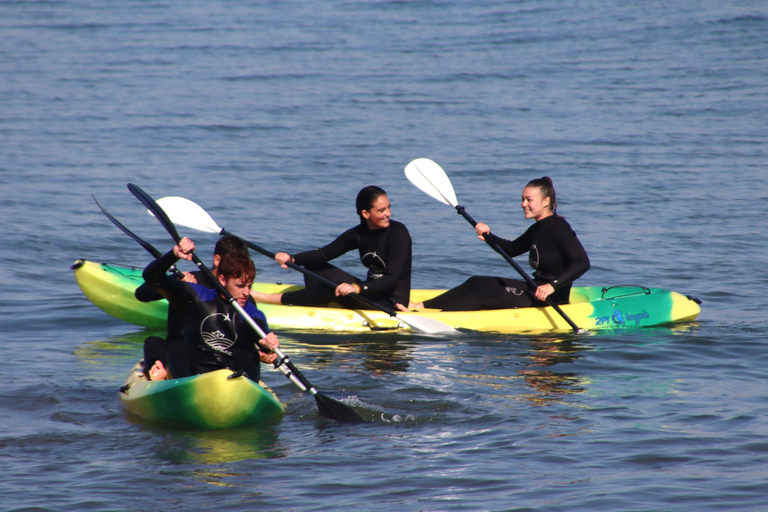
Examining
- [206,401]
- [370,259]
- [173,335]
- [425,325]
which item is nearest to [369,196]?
[370,259]

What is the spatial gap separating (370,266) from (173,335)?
2378 millimetres

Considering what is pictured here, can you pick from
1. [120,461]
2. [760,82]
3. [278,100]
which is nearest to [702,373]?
[120,461]

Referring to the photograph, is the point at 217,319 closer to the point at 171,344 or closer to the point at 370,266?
the point at 171,344

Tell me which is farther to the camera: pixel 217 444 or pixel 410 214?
pixel 410 214

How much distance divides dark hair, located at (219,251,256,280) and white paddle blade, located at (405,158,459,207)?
3.68 metres

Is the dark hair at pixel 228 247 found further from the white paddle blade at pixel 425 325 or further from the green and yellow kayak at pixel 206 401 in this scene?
the white paddle blade at pixel 425 325

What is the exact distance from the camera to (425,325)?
7035 millimetres

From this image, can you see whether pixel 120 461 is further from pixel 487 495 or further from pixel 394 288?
pixel 394 288

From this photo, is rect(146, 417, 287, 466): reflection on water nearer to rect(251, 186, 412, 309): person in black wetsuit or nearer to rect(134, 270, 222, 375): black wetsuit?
rect(134, 270, 222, 375): black wetsuit

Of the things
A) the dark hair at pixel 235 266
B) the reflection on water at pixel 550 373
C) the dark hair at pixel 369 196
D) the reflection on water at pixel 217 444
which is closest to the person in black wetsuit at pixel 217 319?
the dark hair at pixel 235 266

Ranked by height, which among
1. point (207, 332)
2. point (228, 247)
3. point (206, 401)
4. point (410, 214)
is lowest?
point (206, 401)

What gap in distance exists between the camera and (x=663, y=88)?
2042 cm

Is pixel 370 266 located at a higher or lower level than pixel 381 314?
higher

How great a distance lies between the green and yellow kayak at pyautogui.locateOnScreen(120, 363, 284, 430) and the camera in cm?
462
